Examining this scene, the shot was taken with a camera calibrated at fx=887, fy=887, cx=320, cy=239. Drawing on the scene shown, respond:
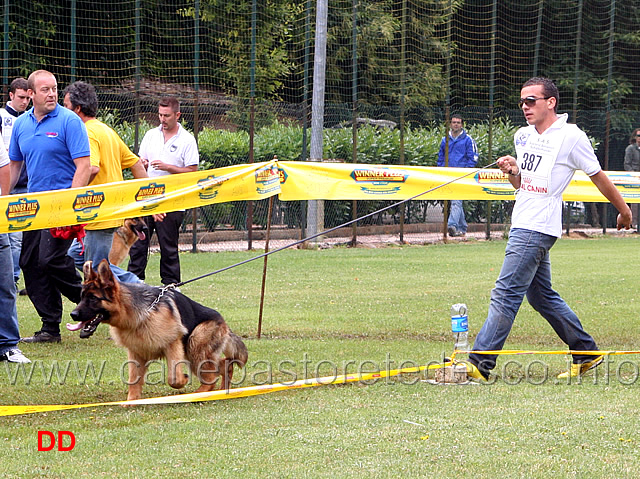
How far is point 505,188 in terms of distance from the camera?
961 cm

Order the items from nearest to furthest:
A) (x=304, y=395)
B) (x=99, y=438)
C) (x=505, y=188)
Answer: (x=99, y=438), (x=304, y=395), (x=505, y=188)

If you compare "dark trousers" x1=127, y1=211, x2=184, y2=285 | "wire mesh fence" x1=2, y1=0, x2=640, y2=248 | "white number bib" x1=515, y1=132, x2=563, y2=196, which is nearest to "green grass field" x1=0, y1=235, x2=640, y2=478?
"dark trousers" x1=127, y1=211, x2=184, y2=285

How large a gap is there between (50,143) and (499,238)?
14.5m

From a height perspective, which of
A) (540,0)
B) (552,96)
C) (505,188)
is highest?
(540,0)

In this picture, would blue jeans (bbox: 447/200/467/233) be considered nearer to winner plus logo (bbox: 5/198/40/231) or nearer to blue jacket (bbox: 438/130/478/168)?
blue jacket (bbox: 438/130/478/168)

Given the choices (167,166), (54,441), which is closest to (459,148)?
(167,166)

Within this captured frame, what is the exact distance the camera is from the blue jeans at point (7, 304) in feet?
22.1

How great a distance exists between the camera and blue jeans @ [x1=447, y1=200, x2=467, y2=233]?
19297 millimetres

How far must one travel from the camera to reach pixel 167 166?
9016 millimetres

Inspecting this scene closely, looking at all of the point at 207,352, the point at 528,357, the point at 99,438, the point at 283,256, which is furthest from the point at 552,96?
the point at 283,256

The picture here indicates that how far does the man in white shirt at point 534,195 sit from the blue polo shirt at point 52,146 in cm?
337

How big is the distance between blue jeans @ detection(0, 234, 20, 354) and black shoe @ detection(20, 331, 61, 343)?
0.88 metres

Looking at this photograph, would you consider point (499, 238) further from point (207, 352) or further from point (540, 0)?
point (207, 352)

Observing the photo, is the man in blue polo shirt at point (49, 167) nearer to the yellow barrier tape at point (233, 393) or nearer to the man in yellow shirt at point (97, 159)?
the man in yellow shirt at point (97, 159)
